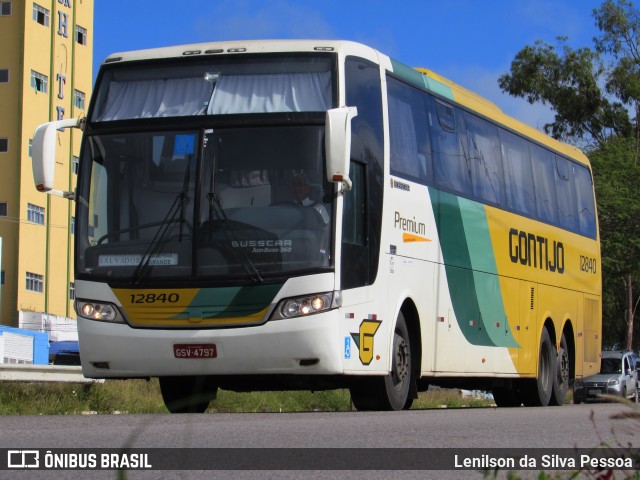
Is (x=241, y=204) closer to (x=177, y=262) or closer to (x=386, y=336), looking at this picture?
(x=177, y=262)

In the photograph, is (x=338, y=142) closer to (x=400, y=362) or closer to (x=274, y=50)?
(x=274, y=50)

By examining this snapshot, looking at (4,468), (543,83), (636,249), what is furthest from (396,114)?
(543,83)

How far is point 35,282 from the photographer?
7350 cm

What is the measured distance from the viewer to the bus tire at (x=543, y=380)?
2009 cm

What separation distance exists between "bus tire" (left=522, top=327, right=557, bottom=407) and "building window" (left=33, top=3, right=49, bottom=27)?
58.4 metres

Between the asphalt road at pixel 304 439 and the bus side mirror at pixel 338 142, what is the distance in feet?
7.66

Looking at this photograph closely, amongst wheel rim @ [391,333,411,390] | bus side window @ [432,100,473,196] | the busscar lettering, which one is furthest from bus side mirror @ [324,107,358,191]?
the busscar lettering

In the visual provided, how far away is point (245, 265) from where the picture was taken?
42.4 ft

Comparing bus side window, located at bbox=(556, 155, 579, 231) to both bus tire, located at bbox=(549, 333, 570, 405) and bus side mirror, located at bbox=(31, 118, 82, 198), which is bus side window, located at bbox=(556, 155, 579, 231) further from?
bus side mirror, located at bbox=(31, 118, 82, 198)

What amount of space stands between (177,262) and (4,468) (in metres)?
6.07

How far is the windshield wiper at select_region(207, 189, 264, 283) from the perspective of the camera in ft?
42.1

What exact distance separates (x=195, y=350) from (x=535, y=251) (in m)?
8.35

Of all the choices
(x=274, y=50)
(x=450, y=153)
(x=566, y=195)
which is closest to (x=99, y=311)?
(x=274, y=50)

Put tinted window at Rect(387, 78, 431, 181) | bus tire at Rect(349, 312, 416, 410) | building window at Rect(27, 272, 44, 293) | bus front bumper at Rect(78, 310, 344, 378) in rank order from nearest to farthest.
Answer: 1. bus front bumper at Rect(78, 310, 344, 378)
2. bus tire at Rect(349, 312, 416, 410)
3. tinted window at Rect(387, 78, 431, 181)
4. building window at Rect(27, 272, 44, 293)
